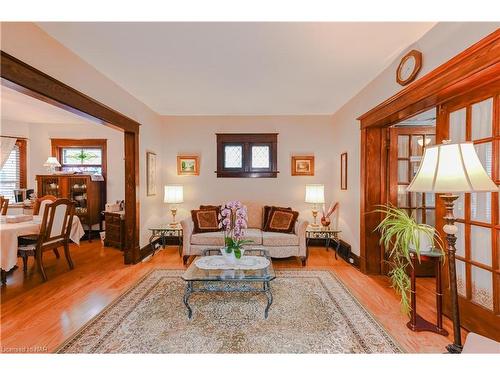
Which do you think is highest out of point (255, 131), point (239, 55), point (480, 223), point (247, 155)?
point (239, 55)

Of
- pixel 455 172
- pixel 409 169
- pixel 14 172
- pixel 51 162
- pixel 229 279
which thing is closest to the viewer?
pixel 455 172

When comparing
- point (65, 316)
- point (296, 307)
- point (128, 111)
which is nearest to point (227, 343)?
point (296, 307)

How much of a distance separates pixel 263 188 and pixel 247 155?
717 mm

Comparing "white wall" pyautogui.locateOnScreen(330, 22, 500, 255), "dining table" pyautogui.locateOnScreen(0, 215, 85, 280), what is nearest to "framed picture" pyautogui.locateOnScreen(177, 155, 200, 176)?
"dining table" pyautogui.locateOnScreen(0, 215, 85, 280)

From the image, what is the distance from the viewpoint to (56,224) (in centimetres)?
336

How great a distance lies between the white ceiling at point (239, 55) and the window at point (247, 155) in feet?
3.17

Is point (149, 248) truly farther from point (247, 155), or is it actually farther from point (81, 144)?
point (81, 144)

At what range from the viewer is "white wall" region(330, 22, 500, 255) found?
5.74ft

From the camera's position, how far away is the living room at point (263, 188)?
1.84 metres

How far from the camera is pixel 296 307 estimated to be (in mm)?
2402

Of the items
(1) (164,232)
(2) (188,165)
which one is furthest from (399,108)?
(1) (164,232)

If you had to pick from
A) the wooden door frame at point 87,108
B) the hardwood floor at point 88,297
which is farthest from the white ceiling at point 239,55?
the hardwood floor at point 88,297

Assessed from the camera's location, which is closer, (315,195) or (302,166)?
(315,195)
